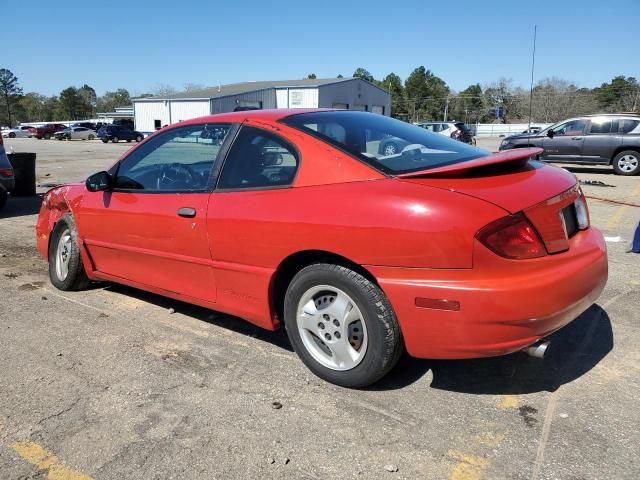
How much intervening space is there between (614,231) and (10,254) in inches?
304

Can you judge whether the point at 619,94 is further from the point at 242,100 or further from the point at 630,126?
the point at 630,126

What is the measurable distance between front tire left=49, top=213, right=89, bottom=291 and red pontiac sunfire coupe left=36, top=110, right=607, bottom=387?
70cm

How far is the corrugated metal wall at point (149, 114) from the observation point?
150 ft

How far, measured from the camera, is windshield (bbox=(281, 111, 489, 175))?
3018mm

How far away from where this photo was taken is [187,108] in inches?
1747

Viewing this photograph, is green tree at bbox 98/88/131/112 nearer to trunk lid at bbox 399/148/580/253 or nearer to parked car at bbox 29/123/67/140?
parked car at bbox 29/123/67/140

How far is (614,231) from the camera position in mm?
7336

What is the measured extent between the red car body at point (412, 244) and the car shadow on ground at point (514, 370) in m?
0.50

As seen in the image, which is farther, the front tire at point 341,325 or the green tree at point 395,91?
the green tree at point 395,91

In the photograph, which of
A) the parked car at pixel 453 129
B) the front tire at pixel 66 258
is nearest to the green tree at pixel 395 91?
the parked car at pixel 453 129

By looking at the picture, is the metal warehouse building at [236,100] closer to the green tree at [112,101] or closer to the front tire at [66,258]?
the front tire at [66,258]

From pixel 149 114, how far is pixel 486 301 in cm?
4806

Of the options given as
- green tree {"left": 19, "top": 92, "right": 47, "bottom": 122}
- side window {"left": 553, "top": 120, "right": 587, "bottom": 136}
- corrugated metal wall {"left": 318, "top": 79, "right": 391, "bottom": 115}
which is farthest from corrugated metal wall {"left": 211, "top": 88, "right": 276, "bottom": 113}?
green tree {"left": 19, "top": 92, "right": 47, "bottom": 122}

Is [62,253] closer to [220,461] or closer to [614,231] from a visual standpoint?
[220,461]
